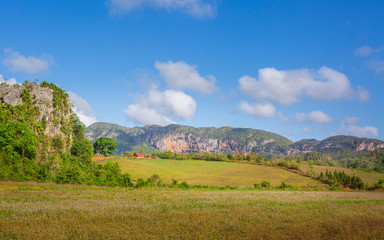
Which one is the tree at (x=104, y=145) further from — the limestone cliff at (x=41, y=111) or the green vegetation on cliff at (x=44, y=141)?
the limestone cliff at (x=41, y=111)

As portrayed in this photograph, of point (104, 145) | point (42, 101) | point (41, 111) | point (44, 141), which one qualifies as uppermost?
point (42, 101)

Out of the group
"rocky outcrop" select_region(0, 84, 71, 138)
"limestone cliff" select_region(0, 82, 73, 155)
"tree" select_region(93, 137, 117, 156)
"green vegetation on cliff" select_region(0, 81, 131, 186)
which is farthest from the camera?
"tree" select_region(93, 137, 117, 156)

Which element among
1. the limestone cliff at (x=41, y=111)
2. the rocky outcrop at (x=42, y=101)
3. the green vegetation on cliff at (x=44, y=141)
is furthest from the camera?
the rocky outcrop at (x=42, y=101)

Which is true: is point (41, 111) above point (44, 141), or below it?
above

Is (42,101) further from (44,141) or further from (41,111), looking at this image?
(44,141)

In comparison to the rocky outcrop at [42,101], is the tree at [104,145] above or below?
below

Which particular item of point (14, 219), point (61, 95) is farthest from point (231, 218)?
point (61, 95)

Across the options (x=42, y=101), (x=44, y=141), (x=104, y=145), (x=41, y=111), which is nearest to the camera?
(x=44, y=141)

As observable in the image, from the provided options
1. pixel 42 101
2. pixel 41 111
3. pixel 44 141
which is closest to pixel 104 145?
pixel 42 101

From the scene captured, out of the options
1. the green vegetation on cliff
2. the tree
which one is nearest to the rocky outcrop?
the green vegetation on cliff

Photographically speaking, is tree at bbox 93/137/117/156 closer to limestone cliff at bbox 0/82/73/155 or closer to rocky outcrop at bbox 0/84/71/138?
limestone cliff at bbox 0/82/73/155

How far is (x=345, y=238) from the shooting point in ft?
37.0

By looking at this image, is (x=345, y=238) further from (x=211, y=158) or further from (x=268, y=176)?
(x=211, y=158)

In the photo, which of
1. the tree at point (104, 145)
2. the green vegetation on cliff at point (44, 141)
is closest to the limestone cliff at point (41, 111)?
the green vegetation on cliff at point (44, 141)
